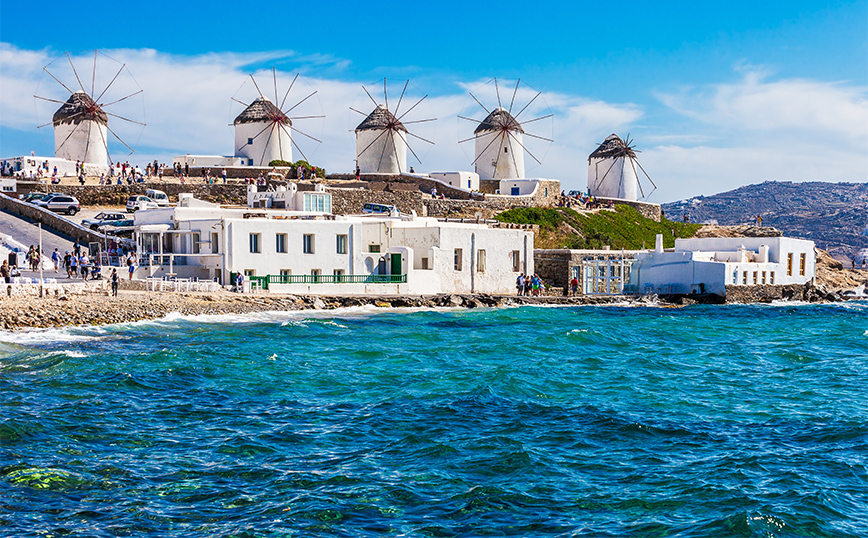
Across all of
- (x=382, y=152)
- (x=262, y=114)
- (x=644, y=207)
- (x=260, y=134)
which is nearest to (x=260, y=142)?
(x=260, y=134)

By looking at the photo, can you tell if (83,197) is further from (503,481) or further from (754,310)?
(503,481)

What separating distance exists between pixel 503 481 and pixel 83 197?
4318 cm

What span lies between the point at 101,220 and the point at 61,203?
449cm

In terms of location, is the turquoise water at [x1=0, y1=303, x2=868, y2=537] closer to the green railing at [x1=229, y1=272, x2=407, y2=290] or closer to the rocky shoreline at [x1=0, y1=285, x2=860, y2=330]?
the rocky shoreline at [x1=0, y1=285, x2=860, y2=330]

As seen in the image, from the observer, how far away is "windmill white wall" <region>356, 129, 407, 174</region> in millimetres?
67688

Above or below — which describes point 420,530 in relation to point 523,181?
below

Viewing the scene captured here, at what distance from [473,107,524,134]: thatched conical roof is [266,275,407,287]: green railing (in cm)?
3694

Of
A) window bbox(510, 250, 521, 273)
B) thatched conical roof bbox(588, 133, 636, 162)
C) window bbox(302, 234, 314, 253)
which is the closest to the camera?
window bbox(302, 234, 314, 253)

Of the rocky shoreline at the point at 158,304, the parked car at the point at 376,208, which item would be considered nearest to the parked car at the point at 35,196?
the parked car at the point at 376,208

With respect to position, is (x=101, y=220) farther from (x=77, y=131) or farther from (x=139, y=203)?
(x=77, y=131)

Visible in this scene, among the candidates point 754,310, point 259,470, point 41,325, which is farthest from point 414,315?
point 259,470

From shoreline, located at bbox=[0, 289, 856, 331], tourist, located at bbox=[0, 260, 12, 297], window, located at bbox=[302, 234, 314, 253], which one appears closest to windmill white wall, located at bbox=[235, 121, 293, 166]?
window, located at bbox=[302, 234, 314, 253]

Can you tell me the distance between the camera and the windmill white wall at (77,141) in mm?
60156

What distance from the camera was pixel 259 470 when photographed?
11.4 m
